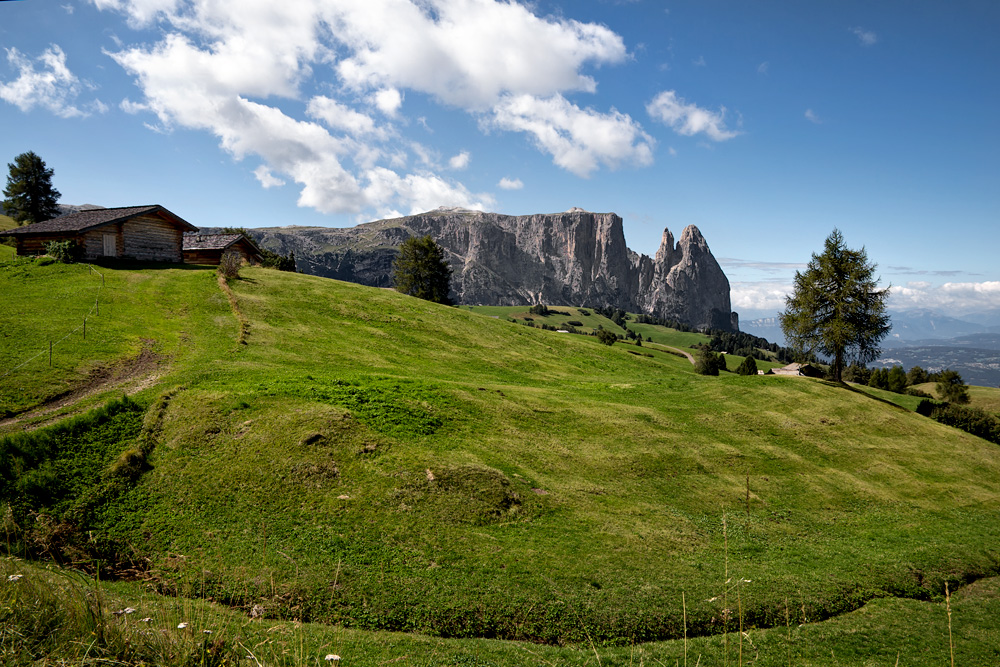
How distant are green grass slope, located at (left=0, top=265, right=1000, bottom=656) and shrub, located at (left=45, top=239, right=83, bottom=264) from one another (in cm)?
862

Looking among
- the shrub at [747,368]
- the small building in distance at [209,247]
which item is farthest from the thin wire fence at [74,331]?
the shrub at [747,368]

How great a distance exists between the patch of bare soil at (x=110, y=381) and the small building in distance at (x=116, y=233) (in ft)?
87.4

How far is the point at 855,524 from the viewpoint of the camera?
72.1 feet

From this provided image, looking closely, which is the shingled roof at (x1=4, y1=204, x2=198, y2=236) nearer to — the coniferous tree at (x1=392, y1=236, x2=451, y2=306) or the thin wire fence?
the thin wire fence

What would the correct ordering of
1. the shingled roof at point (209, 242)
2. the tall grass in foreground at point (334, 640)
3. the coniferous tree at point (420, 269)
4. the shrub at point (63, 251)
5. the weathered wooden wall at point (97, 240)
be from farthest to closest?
the coniferous tree at point (420, 269)
the shingled roof at point (209, 242)
the weathered wooden wall at point (97, 240)
the shrub at point (63, 251)
the tall grass in foreground at point (334, 640)

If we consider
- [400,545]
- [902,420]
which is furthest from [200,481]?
[902,420]

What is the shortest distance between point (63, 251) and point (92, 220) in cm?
593

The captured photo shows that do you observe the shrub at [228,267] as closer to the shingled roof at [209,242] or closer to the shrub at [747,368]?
the shingled roof at [209,242]

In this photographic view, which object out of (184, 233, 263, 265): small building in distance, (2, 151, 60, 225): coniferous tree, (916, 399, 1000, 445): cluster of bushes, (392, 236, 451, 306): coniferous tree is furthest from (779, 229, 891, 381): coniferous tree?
(2, 151, 60, 225): coniferous tree

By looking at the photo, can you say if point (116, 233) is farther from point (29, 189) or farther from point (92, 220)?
point (29, 189)

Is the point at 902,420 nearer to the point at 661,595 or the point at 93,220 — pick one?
the point at 661,595

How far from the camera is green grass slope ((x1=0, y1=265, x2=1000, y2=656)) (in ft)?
44.4

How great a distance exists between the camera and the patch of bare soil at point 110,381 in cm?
1905

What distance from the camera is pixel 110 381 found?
23.4 meters
